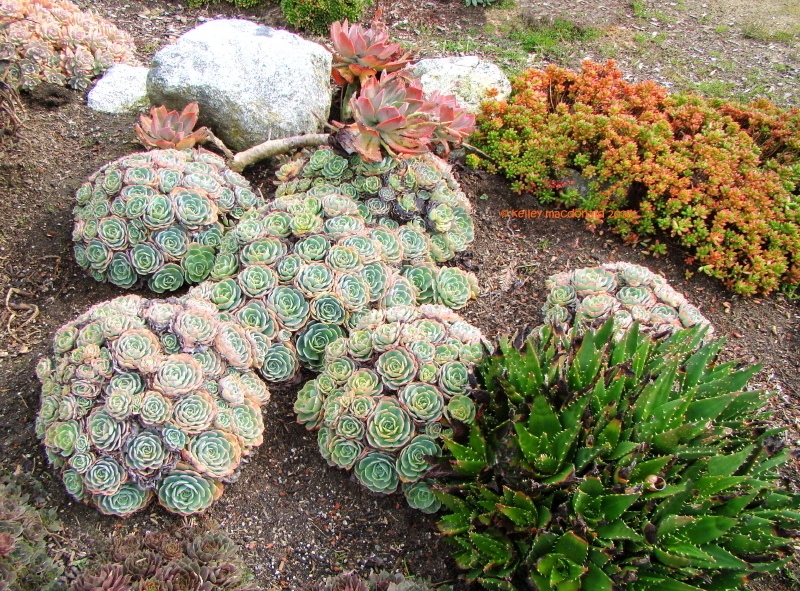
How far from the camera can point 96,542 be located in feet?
8.23

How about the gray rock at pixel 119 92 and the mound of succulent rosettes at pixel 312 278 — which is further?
the gray rock at pixel 119 92

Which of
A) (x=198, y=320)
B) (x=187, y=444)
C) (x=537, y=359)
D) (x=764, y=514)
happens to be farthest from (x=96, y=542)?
(x=764, y=514)

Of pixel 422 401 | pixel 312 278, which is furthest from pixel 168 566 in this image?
pixel 312 278

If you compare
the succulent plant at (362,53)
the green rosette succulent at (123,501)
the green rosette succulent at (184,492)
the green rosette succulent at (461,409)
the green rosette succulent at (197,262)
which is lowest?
the green rosette succulent at (123,501)

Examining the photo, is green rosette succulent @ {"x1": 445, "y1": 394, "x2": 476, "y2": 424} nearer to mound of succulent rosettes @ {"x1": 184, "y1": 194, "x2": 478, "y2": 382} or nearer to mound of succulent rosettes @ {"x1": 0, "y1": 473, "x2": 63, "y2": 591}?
mound of succulent rosettes @ {"x1": 184, "y1": 194, "x2": 478, "y2": 382}

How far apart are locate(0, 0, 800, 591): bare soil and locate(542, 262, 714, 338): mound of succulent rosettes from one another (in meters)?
0.32

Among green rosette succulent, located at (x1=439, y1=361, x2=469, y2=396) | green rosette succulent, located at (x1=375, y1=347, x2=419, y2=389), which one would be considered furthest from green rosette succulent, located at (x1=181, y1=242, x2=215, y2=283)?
green rosette succulent, located at (x1=439, y1=361, x2=469, y2=396)

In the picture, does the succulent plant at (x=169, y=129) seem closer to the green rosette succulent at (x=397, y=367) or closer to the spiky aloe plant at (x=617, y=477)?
the green rosette succulent at (x=397, y=367)

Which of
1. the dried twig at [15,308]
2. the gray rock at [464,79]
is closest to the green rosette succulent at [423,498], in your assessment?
the dried twig at [15,308]

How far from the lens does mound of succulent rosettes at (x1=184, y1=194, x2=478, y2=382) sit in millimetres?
3018

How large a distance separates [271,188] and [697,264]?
3169mm

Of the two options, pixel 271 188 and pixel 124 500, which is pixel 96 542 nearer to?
pixel 124 500

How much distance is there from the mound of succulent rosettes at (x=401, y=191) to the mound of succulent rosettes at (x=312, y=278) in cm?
27

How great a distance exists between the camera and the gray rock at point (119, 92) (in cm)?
465
